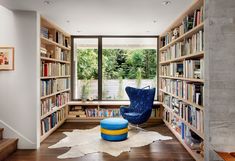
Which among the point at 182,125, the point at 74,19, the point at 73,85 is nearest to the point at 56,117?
the point at 73,85

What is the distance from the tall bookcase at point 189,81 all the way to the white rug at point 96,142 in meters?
0.66

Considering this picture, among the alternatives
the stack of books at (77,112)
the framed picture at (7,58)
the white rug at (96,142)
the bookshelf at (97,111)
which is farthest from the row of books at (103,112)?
the framed picture at (7,58)

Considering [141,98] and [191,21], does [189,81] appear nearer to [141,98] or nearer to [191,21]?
[191,21]

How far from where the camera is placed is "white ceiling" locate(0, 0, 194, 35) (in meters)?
3.27

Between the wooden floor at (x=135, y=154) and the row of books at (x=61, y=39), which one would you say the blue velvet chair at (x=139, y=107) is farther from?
the row of books at (x=61, y=39)

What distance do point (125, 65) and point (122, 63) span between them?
0.35 ft

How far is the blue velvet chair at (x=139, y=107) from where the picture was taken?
15.8 ft

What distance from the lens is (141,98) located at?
532 cm

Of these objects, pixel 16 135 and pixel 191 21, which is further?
pixel 16 135

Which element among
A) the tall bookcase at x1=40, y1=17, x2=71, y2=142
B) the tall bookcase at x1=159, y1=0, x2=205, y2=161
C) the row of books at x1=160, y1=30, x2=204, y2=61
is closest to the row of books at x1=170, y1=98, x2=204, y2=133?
the tall bookcase at x1=159, y1=0, x2=205, y2=161

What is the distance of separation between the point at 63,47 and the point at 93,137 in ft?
8.16

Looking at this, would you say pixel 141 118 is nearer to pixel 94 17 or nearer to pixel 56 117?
pixel 56 117

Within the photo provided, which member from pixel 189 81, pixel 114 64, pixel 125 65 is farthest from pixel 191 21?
pixel 114 64

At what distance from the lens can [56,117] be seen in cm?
503
